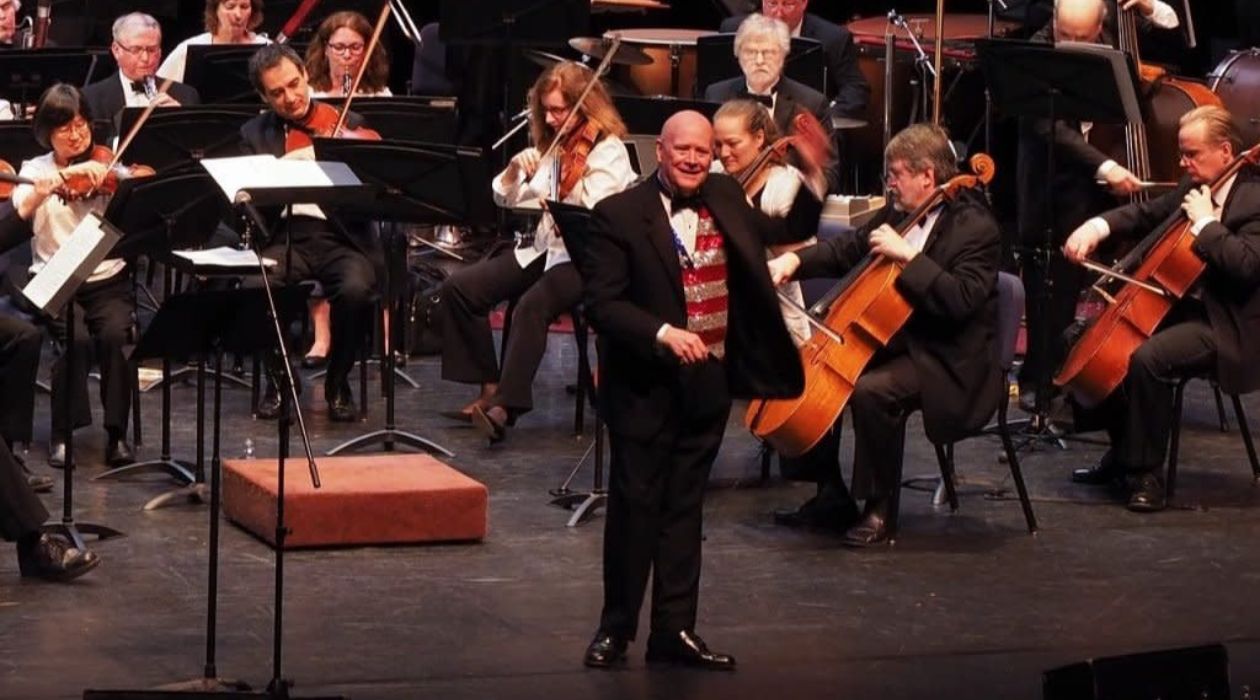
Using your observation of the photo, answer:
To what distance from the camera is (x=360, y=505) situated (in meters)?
7.56

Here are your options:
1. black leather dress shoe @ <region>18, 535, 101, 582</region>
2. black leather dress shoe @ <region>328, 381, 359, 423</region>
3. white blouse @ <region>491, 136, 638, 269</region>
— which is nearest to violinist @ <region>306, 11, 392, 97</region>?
white blouse @ <region>491, 136, 638, 269</region>

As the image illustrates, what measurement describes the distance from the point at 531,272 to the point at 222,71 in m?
1.95

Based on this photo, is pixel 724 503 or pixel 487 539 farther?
pixel 724 503

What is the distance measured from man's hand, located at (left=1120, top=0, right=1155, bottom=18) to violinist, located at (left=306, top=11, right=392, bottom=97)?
286 cm

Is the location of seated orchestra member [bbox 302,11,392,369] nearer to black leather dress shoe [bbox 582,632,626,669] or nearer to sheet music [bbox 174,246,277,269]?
sheet music [bbox 174,246,277,269]

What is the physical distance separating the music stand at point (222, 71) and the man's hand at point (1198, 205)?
4012 mm

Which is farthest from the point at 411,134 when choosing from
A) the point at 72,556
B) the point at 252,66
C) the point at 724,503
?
the point at 72,556

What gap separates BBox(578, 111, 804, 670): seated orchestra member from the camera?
6.38 metres

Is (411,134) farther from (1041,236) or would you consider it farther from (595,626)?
(595,626)

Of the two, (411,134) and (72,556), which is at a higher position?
(411,134)

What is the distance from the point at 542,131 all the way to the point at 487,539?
175 cm

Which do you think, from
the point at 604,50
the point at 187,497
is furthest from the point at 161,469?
the point at 604,50

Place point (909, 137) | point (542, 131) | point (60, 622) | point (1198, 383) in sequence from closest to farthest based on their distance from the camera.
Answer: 1. point (60, 622)
2. point (909, 137)
3. point (542, 131)
4. point (1198, 383)

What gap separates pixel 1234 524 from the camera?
26.8 ft
